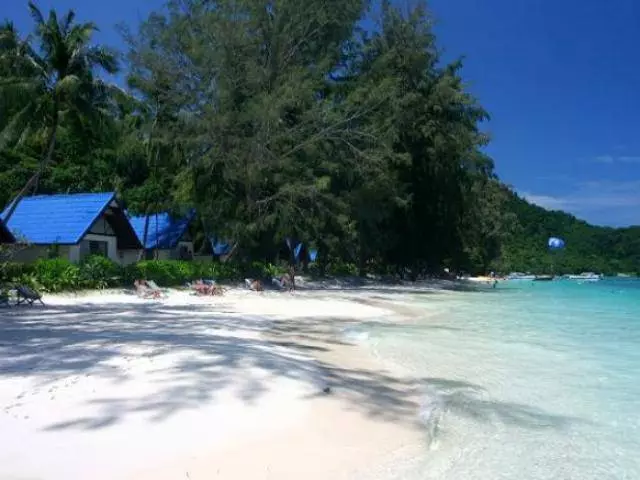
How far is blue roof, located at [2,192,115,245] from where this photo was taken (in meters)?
28.3

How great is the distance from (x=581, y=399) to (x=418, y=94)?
33.6 metres

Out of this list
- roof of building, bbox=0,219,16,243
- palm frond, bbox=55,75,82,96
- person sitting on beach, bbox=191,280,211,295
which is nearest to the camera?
palm frond, bbox=55,75,82,96

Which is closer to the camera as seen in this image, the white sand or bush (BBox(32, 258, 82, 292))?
the white sand

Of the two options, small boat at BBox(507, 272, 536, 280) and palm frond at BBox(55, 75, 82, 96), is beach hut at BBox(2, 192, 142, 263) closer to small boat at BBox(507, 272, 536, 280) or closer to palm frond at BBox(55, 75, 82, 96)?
palm frond at BBox(55, 75, 82, 96)

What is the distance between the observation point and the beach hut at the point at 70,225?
92.3 ft

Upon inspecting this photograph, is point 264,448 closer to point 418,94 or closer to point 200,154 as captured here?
point 200,154

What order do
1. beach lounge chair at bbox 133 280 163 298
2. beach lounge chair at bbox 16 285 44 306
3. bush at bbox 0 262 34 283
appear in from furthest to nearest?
beach lounge chair at bbox 133 280 163 298
bush at bbox 0 262 34 283
beach lounge chair at bbox 16 285 44 306

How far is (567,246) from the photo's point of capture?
12731 cm

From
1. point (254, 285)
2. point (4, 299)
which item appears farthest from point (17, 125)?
point (254, 285)

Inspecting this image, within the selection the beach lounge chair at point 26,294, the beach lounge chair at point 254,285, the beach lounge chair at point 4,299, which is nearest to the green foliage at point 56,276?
the beach lounge chair at point 26,294

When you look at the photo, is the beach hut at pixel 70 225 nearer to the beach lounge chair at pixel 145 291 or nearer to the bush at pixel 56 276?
the beach lounge chair at pixel 145 291

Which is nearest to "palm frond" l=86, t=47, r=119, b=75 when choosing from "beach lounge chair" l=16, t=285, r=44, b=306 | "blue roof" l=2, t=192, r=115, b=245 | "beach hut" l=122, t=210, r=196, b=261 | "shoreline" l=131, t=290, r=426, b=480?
"blue roof" l=2, t=192, r=115, b=245

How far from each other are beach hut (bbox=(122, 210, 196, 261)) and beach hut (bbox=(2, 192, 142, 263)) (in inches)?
183

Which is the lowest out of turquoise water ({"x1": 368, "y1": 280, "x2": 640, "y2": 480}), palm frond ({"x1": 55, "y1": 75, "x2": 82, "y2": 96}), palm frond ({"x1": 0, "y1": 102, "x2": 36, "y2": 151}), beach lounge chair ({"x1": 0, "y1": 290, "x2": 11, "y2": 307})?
turquoise water ({"x1": 368, "y1": 280, "x2": 640, "y2": 480})
